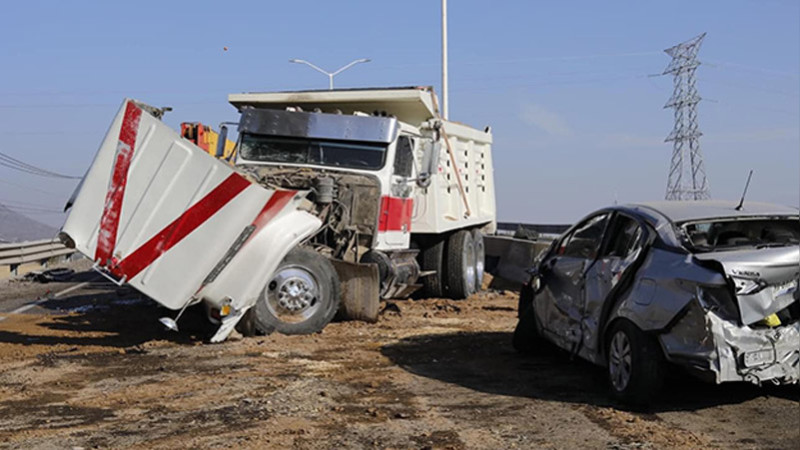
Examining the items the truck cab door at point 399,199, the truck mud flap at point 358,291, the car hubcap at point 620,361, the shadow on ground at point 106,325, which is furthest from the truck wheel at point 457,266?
the car hubcap at point 620,361

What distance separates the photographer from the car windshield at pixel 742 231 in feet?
23.9

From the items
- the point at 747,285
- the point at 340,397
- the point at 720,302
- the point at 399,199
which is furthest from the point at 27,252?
the point at 747,285

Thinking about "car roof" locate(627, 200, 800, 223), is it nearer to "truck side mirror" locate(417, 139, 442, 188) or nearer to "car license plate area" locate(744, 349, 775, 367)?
"car license plate area" locate(744, 349, 775, 367)

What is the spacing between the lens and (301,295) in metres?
11.1

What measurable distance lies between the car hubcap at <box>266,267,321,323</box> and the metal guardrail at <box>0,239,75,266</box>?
12253 millimetres

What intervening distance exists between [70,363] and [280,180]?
417 cm

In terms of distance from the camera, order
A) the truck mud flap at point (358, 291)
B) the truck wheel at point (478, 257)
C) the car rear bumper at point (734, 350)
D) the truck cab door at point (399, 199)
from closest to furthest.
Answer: the car rear bumper at point (734, 350) → the truck mud flap at point (358, 291) → the truck cab door at point (399, 199) → the truck wheel at point (478, 257)

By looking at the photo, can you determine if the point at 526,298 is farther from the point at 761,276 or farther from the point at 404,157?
the point at 404,157

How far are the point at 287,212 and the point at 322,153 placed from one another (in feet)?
9.89

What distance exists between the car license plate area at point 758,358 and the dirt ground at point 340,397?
386 millimetres

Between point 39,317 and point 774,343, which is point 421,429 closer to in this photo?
point 774,343

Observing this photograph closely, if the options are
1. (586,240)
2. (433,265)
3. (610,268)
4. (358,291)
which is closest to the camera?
(610,268)

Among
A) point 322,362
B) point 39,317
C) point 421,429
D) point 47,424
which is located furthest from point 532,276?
point 39,317

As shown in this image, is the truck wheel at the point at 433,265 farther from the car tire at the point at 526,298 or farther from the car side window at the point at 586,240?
the car side window at the point at 586,240
